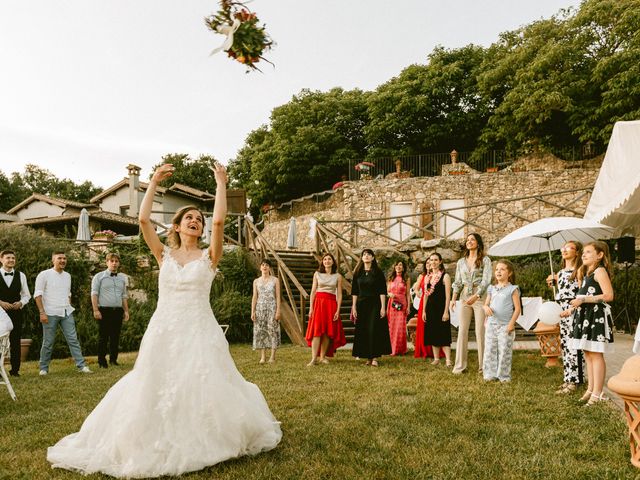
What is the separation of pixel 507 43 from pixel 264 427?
90.0 ft

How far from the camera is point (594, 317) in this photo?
5.19 m

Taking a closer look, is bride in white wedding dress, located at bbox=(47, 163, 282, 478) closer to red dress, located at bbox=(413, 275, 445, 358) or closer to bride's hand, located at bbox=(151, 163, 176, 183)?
bride's hand, located at bbox=(151, 163, 176, 183)

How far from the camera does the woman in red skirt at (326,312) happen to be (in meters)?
8.51

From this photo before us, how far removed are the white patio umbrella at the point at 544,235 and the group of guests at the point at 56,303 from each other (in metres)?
6.28

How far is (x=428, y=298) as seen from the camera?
848cm

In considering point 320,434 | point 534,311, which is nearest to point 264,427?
point 320,434

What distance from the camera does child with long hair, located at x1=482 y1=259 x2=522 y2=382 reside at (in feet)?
21.6

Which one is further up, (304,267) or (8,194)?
(8,194)

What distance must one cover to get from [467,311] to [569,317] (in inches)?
62.0

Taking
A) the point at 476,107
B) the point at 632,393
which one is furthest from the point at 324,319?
the point at 476,107

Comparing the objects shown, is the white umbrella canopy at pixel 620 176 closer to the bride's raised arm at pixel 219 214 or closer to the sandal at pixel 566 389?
the sandal at pixel 566 389

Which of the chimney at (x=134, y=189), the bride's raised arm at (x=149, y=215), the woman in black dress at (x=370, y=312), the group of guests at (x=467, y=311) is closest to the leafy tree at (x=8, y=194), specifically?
the chimney at (x=134, y=189)

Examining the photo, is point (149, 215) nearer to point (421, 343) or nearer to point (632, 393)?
point (632, 393)

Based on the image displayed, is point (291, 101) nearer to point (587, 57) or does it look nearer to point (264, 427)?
point (587, 57)
